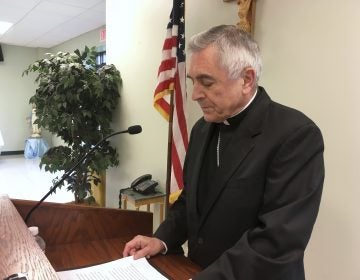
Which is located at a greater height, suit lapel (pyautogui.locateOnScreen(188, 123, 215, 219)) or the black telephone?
suit lapel (pyautogui.locateOnScreen(188, 123, 215, 219))

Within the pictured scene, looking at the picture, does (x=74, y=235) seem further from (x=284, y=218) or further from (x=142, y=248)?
(x=284, y=218)

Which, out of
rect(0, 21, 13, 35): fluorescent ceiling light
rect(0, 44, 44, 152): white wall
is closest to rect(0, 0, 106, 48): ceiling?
rect(0, 21, 13, 35): fluorescent ceiling light

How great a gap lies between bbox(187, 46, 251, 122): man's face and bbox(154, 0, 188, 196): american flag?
1.19 metres

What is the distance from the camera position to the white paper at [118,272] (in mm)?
876

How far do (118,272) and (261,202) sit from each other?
17.9 inches

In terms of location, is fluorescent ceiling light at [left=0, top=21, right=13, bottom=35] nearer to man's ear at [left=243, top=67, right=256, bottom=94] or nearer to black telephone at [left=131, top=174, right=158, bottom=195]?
black telephone at [left=131, top=174, right=158, bottom=195]

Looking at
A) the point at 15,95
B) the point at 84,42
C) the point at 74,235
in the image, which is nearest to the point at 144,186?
the point at 74,235

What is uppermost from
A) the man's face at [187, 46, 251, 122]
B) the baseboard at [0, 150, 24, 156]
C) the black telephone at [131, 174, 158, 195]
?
the man's face at [187, 46, 251, 122]

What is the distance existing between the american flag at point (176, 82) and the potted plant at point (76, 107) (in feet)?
3.35

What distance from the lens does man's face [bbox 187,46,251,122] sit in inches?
38.5

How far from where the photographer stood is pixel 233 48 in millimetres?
949

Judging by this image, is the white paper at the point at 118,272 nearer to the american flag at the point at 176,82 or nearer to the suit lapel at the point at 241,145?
the suit lapel at the point at 241,145

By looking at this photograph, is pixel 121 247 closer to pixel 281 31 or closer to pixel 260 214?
pixel 260 214

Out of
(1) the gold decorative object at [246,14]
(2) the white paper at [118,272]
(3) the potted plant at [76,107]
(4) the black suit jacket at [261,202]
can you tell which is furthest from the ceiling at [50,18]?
(2) the white paper at [118,272]
